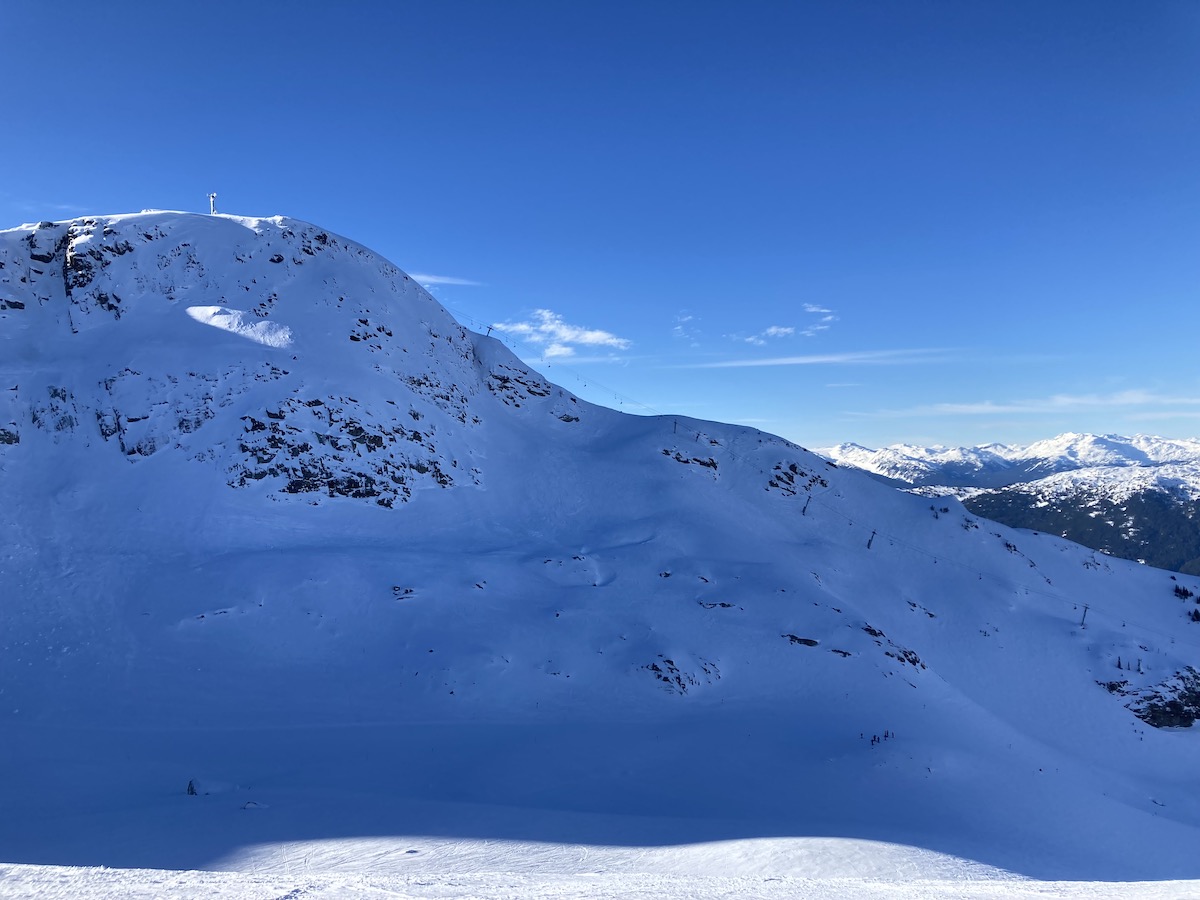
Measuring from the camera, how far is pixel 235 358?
38.9 m

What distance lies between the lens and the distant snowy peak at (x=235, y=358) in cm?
3472

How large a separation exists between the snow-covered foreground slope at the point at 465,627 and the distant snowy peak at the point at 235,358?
22 centimetres

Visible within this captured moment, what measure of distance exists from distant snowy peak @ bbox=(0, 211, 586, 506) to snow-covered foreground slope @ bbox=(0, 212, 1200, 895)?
0.72 feet

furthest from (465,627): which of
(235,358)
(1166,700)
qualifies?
(1166,700)

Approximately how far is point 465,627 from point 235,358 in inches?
960

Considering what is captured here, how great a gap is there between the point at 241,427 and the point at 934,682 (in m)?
39.1

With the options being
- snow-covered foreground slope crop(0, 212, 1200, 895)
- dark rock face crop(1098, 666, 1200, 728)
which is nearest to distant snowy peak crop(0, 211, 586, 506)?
snow-covered foreground slope crop(0, 212, 1200, 895)

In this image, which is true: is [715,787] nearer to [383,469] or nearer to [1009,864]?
[1009,864]

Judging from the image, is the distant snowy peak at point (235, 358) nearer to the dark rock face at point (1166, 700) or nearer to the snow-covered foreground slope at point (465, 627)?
the snow-covered foreground slope at point (465, 627)

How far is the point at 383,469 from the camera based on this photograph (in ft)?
125

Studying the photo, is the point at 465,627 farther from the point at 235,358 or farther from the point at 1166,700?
the point at 1166,700

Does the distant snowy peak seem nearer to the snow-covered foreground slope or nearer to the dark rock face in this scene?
the snow-covered foreground slope

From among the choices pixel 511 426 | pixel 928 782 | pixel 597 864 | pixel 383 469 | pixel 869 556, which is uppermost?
pixel 511 426

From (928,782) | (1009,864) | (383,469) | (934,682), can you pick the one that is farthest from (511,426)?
(1009,864)
